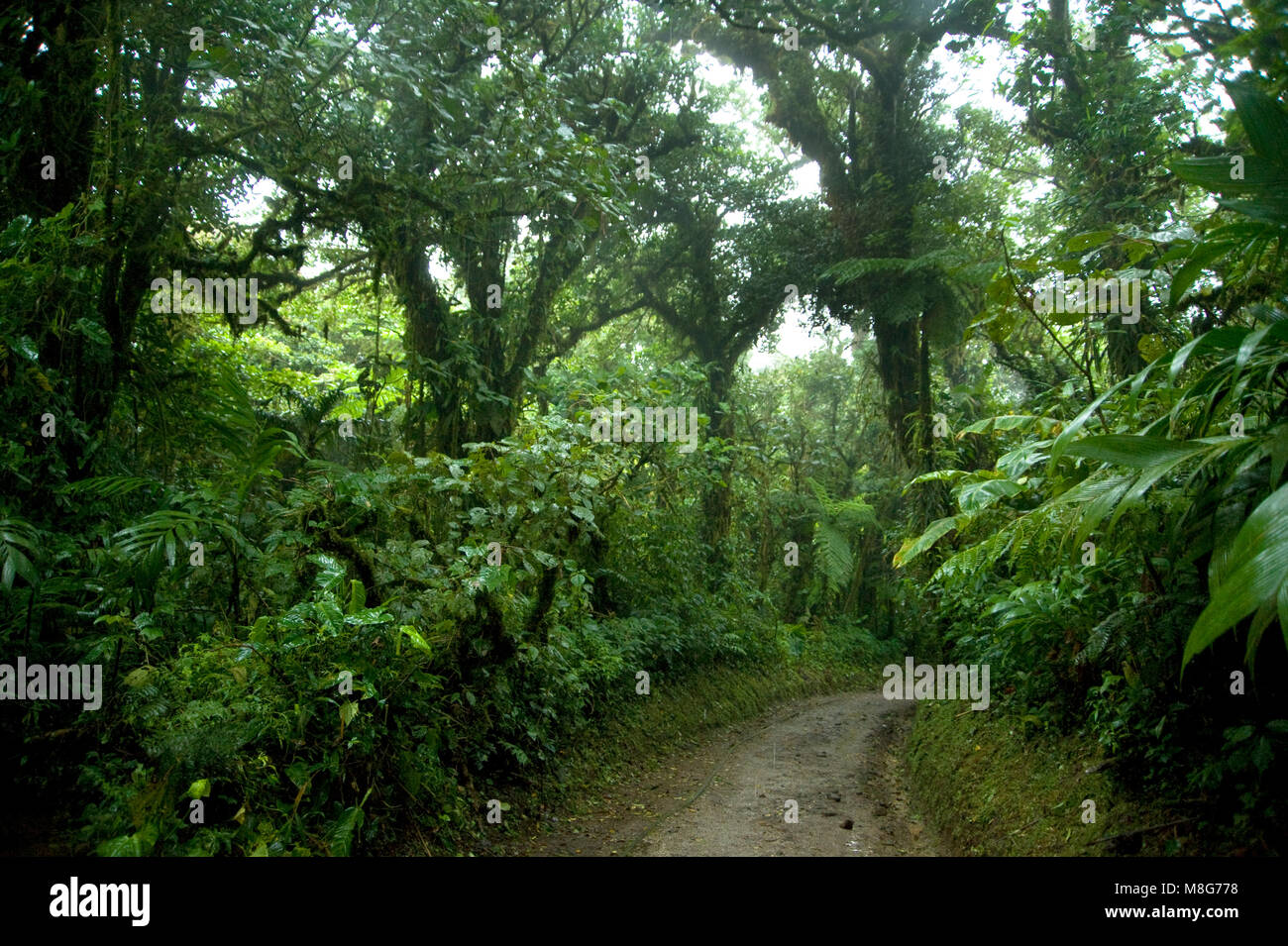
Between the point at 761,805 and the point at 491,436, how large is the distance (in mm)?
5006

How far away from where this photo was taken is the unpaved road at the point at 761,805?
4.91 meters

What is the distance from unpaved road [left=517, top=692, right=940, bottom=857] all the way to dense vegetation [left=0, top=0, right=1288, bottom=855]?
0.70 m

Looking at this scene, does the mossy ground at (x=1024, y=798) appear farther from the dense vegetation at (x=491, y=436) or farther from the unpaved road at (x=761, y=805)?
the unpaved road at (x=761, y=805)

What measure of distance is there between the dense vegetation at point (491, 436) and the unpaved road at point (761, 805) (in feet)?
2.30

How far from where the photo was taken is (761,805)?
5797 mm

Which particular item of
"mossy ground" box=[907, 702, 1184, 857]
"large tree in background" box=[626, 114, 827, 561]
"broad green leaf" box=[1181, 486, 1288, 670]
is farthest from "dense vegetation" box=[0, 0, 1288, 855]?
"large tree in background" box=[626, 114, 827, 561]

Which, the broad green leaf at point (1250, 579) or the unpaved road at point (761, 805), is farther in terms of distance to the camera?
the unpaved road at point (761, 805)

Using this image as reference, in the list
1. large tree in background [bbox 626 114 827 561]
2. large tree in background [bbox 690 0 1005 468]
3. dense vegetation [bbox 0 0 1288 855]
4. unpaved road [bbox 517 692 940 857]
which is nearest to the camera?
dense vegetation [bbox 0 0 1288 855]

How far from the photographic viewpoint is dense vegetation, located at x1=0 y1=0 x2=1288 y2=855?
327 centimetres

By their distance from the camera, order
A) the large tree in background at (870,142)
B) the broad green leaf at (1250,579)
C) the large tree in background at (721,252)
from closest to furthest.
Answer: the broad green leaf at (1250,579), the large tree in background at (870,142), the large tree in background at (721,252)

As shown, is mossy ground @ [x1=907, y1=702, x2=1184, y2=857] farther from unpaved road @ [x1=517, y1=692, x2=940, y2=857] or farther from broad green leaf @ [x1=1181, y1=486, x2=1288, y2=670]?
broad green leaf @ [x1=1181, y1=486, x2=1288, y2=670]

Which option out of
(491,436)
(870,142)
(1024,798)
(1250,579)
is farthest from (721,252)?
(1250,579)

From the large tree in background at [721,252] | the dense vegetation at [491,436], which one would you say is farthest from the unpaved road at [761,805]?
the large tree in background at [721,252]
